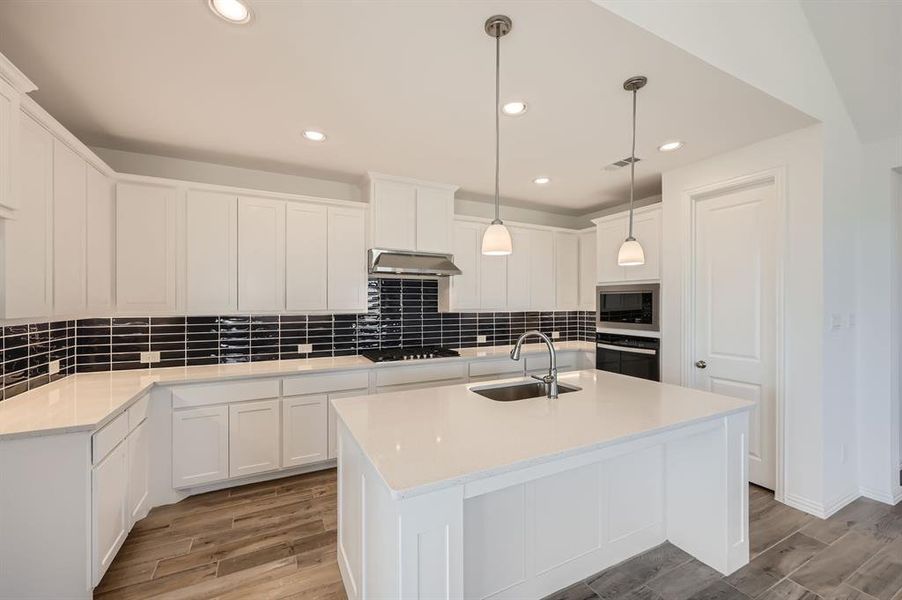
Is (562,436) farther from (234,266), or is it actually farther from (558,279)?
(558,279)

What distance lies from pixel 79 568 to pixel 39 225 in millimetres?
1602

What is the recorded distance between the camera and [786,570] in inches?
76.5

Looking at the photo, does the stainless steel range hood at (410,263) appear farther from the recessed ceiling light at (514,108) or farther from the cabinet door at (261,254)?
the recessed ceiling light at (514,108)

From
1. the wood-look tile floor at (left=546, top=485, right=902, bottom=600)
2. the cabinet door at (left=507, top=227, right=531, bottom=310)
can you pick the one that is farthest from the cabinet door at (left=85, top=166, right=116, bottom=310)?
the cabinet door at (left=507, top=227, right=531, bottom=310)

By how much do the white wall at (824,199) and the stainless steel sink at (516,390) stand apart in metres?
1.70

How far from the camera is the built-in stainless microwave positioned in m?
3.42

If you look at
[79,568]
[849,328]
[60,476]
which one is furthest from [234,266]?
[849,328]

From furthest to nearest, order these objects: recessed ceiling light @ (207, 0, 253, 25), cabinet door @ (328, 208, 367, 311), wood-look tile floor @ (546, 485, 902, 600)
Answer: cabinet door @ (328, 208, 367, 311), wood-look tile floor @ (546, 485, 902, 600), recessed ceiling light @ (207, 0, 253, 25)

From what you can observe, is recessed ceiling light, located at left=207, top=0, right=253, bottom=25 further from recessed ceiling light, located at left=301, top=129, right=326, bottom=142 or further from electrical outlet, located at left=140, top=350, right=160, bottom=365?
electrical outlet, located at left=140, top=350, right=160, bottom=365

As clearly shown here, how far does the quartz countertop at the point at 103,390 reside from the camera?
167cm

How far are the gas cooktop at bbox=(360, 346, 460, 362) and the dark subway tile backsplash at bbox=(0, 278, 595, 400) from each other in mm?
115

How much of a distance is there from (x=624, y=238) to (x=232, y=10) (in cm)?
346

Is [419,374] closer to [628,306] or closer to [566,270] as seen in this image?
[628,306]

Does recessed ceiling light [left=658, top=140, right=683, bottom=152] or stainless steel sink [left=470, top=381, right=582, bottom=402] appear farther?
recessed ceiling light [left=658, top=140, right=683, bottom=152]
